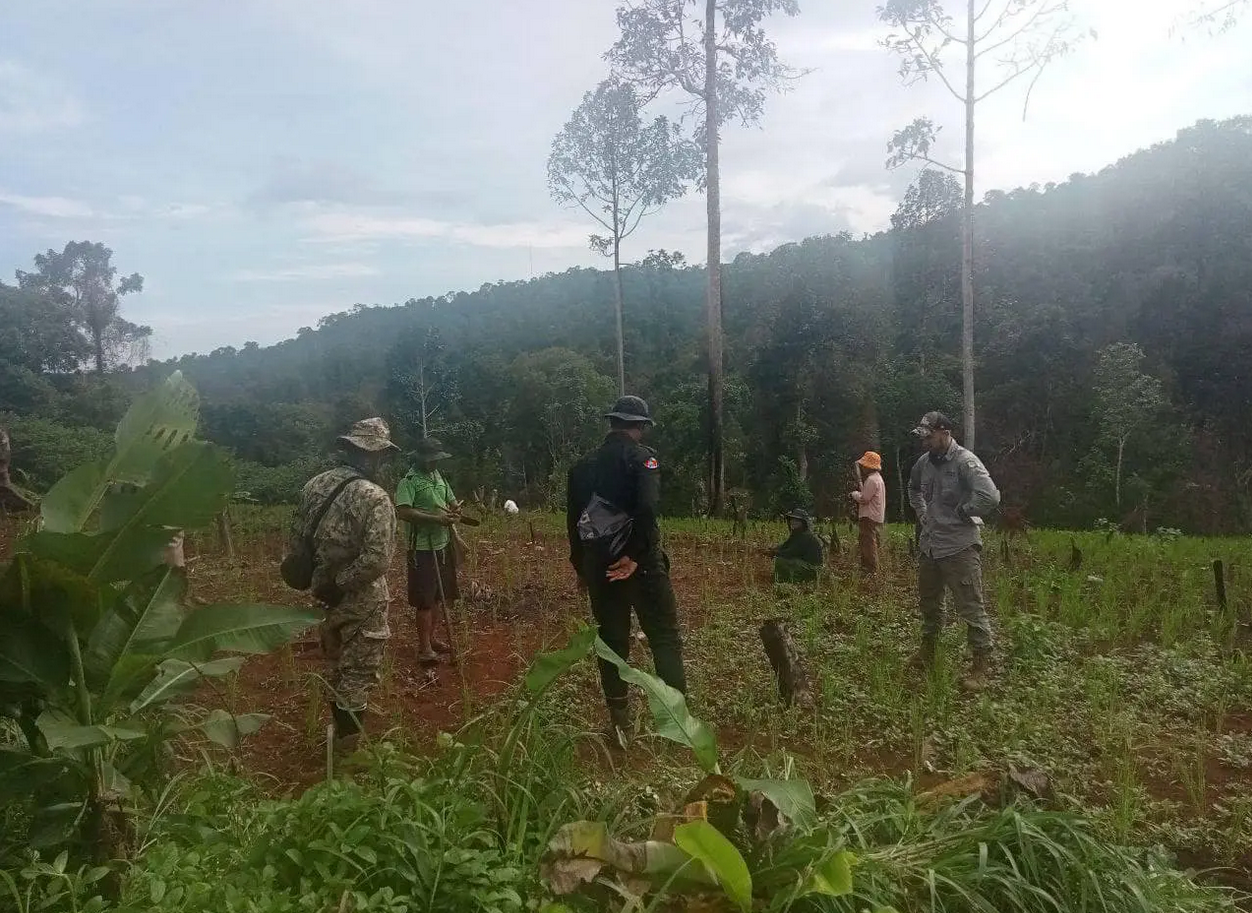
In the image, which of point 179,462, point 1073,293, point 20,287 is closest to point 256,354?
point 20,287

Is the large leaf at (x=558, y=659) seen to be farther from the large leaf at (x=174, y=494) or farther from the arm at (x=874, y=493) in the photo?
the arm at (x=874, y=493)

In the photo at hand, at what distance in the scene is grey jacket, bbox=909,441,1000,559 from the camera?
498cm

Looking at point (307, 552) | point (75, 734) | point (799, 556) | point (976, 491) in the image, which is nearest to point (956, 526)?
point (976, 491)

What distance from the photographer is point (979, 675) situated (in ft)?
16.6

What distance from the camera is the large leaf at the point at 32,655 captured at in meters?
1.83

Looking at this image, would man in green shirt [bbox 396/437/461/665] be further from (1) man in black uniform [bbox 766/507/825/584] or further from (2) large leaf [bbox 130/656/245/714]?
(1) man in black uniform [bbox 766/507/825/584]

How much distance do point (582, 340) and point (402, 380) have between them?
11.5 m

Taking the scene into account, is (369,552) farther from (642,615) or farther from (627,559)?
(642,615)

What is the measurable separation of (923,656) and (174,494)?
4.80m

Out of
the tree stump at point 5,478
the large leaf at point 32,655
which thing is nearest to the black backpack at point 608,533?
the large leaf at point 32,655

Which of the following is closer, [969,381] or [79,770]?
[79,770]

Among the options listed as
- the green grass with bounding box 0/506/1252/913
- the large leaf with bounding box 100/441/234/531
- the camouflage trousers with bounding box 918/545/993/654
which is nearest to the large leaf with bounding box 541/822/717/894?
the green grass with bounding box 0/506/1252/913

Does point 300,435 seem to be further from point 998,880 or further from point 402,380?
point 998,880

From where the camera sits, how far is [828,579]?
786cm
